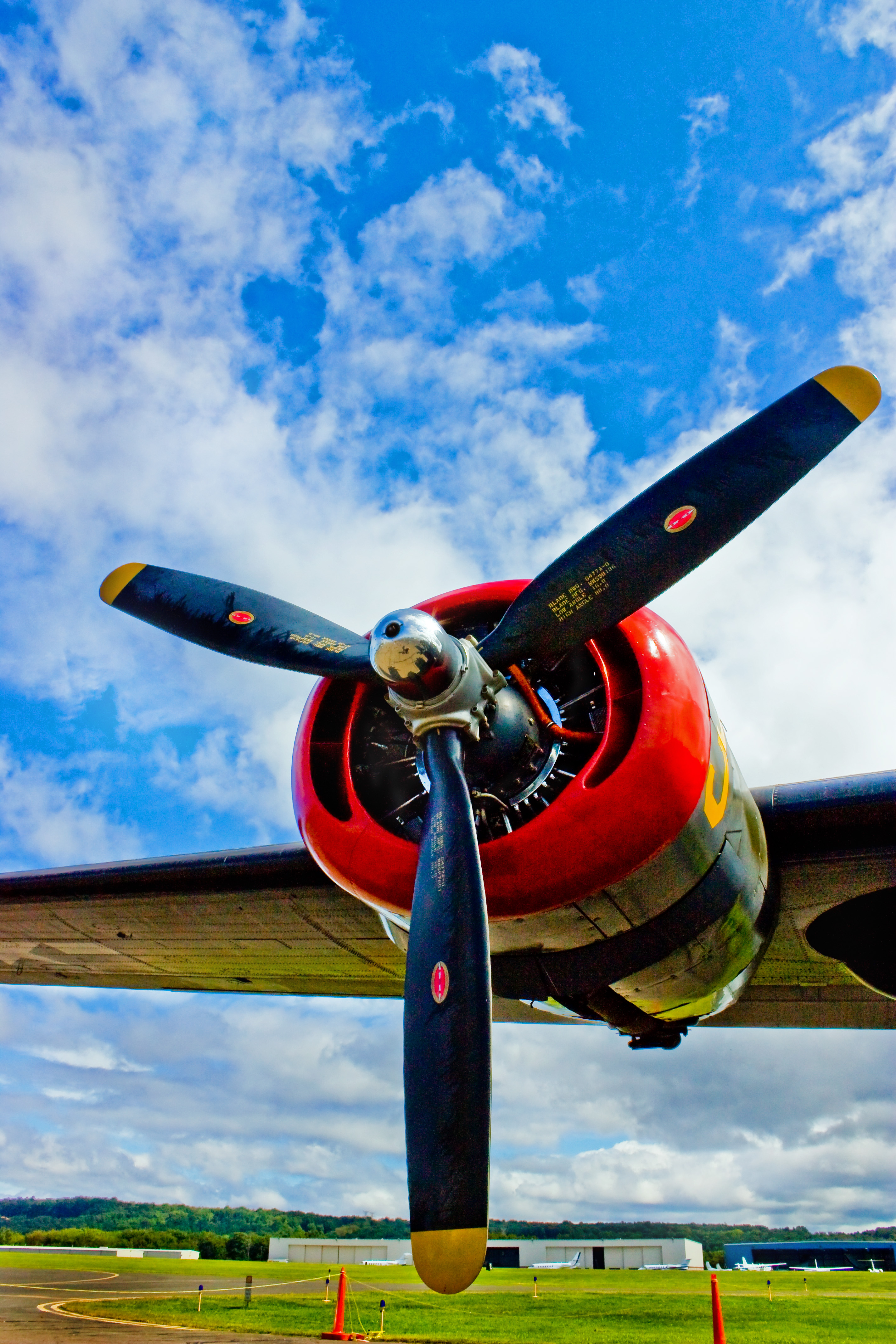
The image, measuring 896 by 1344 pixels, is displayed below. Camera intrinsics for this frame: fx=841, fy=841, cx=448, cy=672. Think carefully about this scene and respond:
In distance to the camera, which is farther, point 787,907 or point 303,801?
point 787,907

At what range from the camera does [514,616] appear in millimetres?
4762

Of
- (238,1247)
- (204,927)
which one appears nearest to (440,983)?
(204,927)

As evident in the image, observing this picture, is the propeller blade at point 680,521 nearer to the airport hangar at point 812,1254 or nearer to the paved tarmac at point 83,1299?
the paved tarmac at point 83,1299

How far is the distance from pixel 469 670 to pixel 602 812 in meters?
1.03

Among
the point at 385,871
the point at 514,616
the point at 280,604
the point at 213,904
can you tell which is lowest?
the point at 385,871

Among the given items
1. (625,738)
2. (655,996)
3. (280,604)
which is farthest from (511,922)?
(280,604)

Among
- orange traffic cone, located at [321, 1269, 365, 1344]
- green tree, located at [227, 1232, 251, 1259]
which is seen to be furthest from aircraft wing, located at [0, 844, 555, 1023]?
green tree, located at [227, 1232, 251, 1259]

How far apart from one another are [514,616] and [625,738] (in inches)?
36.2

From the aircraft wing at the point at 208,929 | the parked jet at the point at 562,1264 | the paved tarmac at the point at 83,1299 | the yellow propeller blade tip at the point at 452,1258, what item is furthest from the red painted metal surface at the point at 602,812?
the parked jet at the point at 562,1264

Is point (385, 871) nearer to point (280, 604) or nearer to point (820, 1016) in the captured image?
point (280, 604)

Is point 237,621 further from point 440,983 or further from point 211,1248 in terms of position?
point 211,1248

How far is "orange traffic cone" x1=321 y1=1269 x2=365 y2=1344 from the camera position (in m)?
9.91

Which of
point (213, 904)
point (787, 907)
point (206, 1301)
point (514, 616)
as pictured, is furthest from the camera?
point (206, 1301)

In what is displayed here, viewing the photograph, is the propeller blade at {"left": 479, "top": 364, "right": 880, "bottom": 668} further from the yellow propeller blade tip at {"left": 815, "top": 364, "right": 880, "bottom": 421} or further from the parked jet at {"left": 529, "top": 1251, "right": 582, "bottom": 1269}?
the parked jet at {"left": 529, "top": 1251, "right": 582, "bottom": 1269}
